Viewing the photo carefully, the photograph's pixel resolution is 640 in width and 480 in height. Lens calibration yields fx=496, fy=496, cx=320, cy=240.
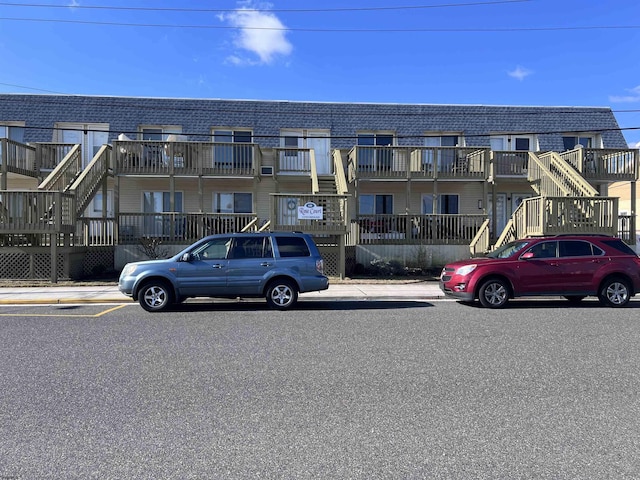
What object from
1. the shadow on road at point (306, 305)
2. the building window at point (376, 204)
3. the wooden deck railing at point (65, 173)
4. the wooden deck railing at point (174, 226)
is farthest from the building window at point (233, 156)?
the shadow on road at point (306, 305)

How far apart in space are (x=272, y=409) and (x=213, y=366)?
1759 mm

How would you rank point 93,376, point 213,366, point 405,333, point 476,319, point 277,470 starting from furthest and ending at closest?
point 476,319
point 405,333
point 213,366
point 93,376
point 277,470

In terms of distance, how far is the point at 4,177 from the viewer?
18.2m

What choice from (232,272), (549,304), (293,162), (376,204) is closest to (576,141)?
(376,204)

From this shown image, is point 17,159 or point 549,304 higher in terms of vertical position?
point 17,159

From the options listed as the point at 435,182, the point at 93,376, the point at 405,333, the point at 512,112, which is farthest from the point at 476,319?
the point at 512,112

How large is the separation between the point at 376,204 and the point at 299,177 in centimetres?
387

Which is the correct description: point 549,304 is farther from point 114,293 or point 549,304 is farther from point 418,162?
point 114,293

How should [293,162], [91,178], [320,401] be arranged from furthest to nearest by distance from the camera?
1. [293,162]
2. [91,178]
3. [320,401]

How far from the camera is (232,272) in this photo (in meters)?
10.9

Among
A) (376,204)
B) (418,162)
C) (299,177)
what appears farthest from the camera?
(376,204)

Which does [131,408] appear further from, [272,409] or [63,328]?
[63,328]

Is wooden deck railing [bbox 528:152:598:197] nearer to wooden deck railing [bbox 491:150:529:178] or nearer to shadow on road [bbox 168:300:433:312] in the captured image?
wooden deck railing [bbox 491:150:529:178]

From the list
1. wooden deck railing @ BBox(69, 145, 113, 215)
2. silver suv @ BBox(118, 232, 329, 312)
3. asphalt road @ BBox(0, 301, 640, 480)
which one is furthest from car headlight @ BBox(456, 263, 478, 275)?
wooden deck railing @ BBox(69, 145, 113, 215)
